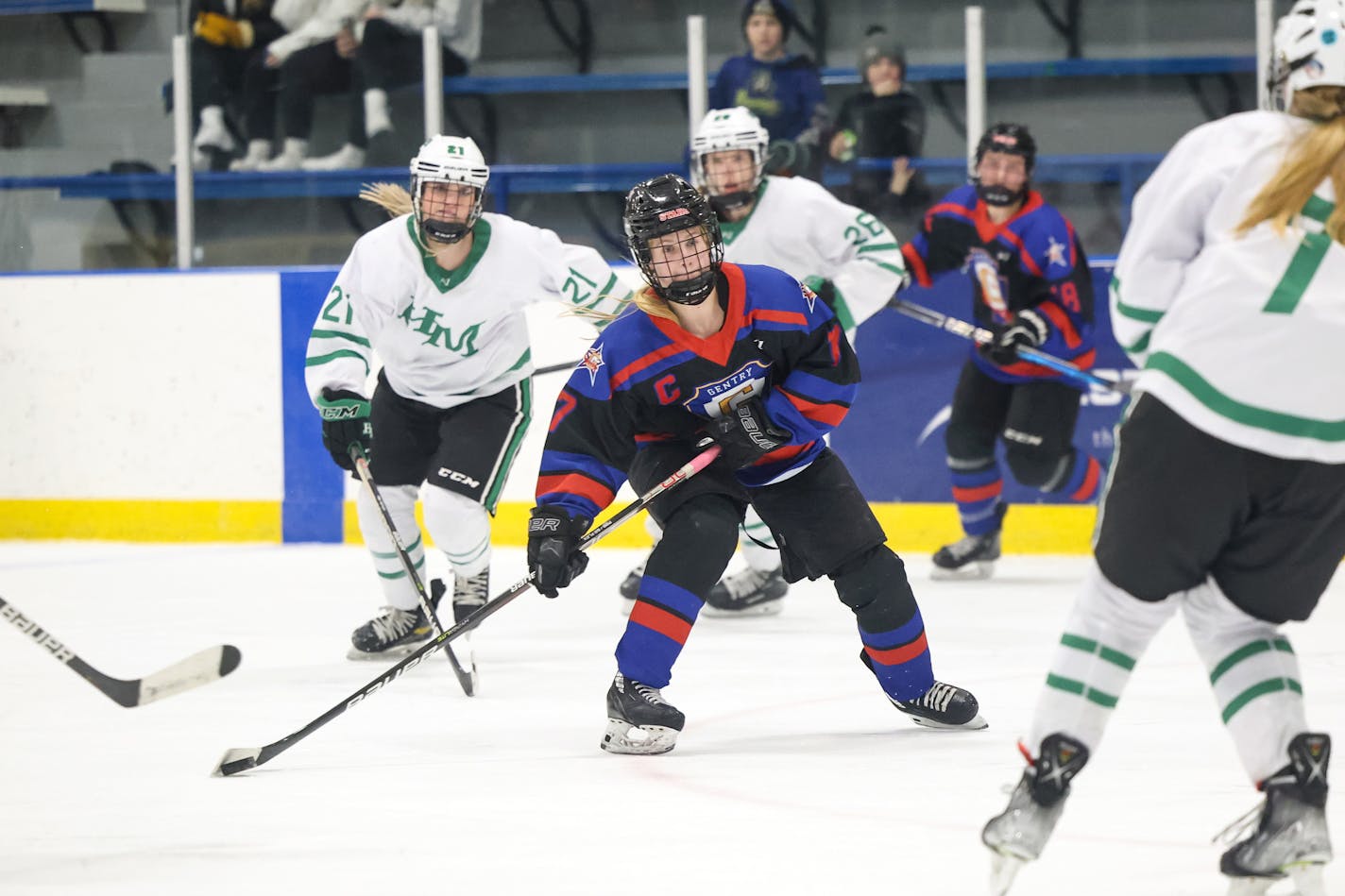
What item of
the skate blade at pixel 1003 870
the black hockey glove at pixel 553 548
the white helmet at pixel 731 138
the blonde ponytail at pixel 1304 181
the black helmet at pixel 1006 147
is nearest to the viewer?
the blonde ponytail at pixel 1304 181

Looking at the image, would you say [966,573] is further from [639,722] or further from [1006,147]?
[639,722]

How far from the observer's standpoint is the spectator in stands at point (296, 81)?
6.59m

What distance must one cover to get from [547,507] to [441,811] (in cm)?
53

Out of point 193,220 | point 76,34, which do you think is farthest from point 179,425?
point 76,34

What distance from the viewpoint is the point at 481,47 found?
6527 mm

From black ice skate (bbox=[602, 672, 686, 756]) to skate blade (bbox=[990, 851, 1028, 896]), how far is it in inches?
40.1

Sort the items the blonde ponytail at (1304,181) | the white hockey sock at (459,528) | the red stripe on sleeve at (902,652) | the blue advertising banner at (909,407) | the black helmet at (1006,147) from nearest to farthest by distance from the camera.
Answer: the blonde ponytail at (1304,181), the red stripe on sleeve at (902,652), the white hockey sock at (459,528), the black helmet at (1006,147), the blue advertising banner at (909,407)

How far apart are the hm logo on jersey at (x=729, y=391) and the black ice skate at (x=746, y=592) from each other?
1734mm

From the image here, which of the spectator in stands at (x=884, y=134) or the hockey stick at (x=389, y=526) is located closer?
the hockey stick at (x=389, y=526)

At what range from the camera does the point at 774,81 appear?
599cm

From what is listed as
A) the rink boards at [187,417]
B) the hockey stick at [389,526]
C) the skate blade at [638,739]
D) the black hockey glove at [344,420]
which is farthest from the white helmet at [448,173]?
the rink boards at [187,417]

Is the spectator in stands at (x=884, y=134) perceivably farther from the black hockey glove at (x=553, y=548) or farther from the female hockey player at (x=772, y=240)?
the black hockey glove at (x=553, y=548)

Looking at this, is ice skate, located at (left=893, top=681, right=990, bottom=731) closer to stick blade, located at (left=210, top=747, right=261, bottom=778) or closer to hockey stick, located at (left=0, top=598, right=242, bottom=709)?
stick blade, located at (left=210, top=747, right=261, bottom=778)

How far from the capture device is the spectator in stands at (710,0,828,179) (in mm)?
5941
